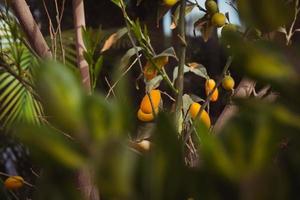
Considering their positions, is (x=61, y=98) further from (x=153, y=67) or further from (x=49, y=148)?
(x=153, y=67)

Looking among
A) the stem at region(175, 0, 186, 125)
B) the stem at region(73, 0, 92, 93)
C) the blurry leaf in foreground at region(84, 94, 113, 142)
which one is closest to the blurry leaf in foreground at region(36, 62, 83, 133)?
the blurry leaf in foreground at region(84, 94, 113, 142)

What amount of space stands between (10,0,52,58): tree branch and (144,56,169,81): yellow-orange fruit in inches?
6.4

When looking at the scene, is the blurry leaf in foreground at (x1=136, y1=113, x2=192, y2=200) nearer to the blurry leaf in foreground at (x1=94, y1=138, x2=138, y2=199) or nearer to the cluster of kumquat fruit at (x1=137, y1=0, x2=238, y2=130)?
the blurry leaf in foreground at (x1=94, y1=138, x2=138, y2=199)

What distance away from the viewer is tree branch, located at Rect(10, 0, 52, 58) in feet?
3.06

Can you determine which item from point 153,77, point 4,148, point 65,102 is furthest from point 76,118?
point 4,148

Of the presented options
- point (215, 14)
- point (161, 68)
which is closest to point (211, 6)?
point (215, 14)

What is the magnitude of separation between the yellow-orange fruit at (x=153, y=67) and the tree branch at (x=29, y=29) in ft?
0.54

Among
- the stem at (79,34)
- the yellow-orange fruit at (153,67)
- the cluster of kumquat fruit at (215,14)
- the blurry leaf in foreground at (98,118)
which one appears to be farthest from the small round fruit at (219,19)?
the blurry leaf in foreground at (98,118)

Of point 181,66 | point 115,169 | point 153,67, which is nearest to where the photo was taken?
point 115,169

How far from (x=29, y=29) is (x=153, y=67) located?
22 centimetres

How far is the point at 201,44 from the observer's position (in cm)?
331

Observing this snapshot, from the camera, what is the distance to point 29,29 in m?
0.94

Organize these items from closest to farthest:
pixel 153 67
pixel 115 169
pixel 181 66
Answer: pixel 115 169 → pixel 181 66 → pixel 153 67

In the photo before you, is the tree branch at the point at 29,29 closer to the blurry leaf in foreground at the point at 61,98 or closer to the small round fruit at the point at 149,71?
the small round fruit at the point at 149,71
